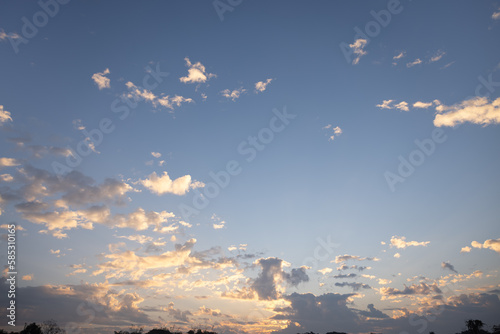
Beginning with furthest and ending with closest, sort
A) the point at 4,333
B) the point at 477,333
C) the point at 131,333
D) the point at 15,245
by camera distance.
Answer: the point at 131,333 < the point at 477,333 < the point at 4,333 < the point at 15,245

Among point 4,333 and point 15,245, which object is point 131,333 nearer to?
point 4,333

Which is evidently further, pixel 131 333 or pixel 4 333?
pixel 131 333

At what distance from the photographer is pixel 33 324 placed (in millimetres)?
135125

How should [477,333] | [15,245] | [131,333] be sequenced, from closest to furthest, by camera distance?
1. [15,245]
2. [477,333]
3. [131,333]

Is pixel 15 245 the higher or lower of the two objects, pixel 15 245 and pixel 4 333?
the higher

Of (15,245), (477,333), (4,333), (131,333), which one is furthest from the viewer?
(131,333)

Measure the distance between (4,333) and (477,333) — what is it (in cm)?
24949

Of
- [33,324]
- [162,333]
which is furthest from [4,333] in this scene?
[162,333]

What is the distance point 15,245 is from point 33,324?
116571 millimetres

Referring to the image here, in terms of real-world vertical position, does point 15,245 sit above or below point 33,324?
above

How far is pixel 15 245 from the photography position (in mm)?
56625

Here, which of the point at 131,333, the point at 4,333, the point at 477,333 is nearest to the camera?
the point at 4,333

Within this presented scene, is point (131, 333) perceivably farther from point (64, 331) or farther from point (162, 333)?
point (64, 331)

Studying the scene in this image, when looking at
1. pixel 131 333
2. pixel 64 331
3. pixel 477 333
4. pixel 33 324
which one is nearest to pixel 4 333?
pixel 33 324
